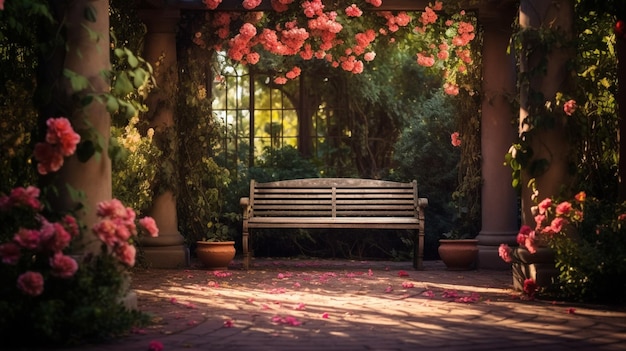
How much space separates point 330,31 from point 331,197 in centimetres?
210

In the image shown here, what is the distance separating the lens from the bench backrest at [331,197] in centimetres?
1227

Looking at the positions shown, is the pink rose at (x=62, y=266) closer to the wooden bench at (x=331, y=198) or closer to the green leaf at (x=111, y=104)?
the green leaf at (x=111, y=104)

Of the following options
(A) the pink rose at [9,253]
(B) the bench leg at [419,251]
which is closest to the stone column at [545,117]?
(B) the bench leg at [419,251]

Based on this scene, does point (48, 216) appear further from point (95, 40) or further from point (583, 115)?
point (583, 115)

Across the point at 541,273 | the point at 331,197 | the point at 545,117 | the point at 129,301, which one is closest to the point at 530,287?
the point at 541,273

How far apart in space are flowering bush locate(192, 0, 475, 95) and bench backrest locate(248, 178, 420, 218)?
143 cm

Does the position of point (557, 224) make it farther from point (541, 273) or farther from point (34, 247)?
point (34, 247)

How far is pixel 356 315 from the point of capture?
23.2ft

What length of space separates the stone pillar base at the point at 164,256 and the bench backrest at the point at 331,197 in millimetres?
1194

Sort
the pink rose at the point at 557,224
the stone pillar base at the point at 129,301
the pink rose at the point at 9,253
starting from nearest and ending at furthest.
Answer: the pink rose at the point at 9,253 → the stone pillar base at the point at 129,301 → the pink rose at the point at 557,224

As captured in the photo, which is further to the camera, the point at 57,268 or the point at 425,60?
the point at 425,60

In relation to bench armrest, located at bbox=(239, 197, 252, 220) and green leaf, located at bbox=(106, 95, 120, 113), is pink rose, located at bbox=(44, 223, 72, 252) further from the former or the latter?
bench armrest, located at bbox=(239, 197, 252, 220)

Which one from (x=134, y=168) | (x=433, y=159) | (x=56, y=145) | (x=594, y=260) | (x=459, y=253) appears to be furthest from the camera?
(x=433, y=159)

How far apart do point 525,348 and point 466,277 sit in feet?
15.8
